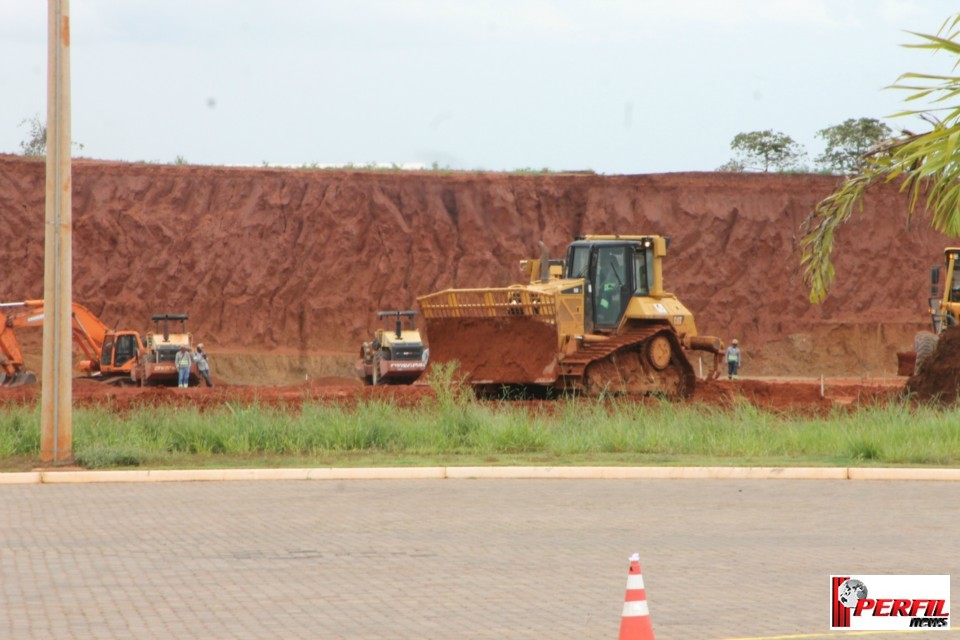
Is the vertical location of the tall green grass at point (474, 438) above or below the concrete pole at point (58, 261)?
below

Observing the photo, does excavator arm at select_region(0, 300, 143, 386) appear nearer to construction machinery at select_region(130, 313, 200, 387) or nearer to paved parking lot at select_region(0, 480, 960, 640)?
construction machinery at select_region(130, 313, 200, 387)

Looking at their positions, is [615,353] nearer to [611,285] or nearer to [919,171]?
[611,285]

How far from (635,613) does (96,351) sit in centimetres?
3575

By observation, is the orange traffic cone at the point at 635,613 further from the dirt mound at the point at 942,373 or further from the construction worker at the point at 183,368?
the construction worker at the point at 183,368

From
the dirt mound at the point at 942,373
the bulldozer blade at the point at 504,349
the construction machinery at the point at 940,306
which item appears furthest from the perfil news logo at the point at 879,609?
the construction machinery at the point at 940,306

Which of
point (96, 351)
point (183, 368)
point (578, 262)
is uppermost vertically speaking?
point (578, 262)

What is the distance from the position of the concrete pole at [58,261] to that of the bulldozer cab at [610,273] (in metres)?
12.4

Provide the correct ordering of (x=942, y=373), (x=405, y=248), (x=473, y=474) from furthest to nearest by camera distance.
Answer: (x=405, y=248), (x=942, y=373), (x=473, y=474)

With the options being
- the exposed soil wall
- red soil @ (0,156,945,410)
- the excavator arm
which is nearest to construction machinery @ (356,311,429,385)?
the excavator arm

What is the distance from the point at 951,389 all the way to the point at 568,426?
769 cm

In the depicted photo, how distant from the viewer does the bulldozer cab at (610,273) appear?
27016 mm

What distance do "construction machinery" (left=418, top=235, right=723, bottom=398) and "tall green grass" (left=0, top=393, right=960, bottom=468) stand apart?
517 centimetres

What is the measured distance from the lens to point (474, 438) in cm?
1870

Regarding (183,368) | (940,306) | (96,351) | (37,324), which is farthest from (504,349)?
(37,324)
